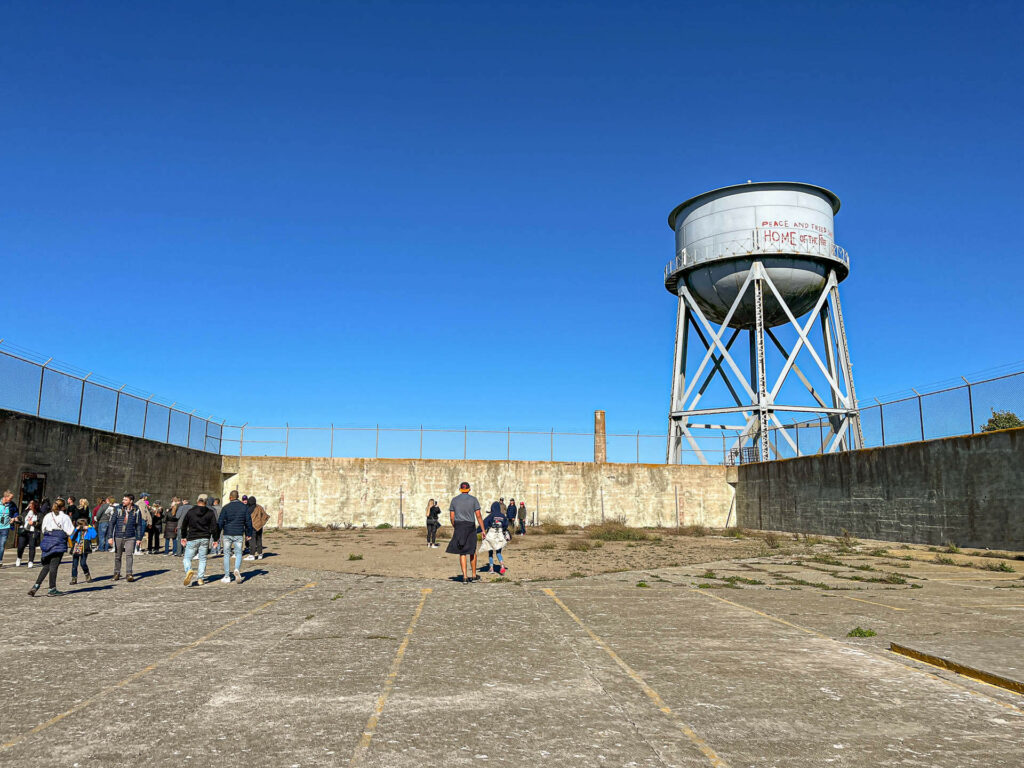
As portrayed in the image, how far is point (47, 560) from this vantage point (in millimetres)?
11930

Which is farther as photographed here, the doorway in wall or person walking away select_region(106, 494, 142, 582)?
the doorway in wall

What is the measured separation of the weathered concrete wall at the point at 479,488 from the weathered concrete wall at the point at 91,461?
147 inches

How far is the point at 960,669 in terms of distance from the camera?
6398 mm

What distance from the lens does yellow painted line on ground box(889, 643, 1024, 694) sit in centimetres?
582

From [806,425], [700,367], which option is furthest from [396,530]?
[806,425]

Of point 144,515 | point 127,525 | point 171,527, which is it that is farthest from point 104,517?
point 127,525

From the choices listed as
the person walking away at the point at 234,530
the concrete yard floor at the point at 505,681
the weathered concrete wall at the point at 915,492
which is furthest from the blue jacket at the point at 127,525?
the weathered concrete wall at the point at 915,492

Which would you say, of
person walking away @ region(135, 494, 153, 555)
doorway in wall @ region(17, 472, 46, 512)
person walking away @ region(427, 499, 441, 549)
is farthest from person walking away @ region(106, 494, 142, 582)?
person walking away @ region(427, 499, 441, 549)

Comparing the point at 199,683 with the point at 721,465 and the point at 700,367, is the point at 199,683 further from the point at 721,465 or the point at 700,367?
the point at 721,465

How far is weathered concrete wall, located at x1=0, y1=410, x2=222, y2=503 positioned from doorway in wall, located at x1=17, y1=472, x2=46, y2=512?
141mm

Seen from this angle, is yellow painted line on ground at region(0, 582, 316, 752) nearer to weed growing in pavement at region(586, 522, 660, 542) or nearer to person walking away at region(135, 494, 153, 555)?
person walking away at region(135, 494, 153, 555)

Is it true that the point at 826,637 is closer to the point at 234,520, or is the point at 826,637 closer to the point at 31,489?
the point at 234,520

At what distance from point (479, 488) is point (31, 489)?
19.8 metres

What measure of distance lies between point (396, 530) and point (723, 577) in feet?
72.4
